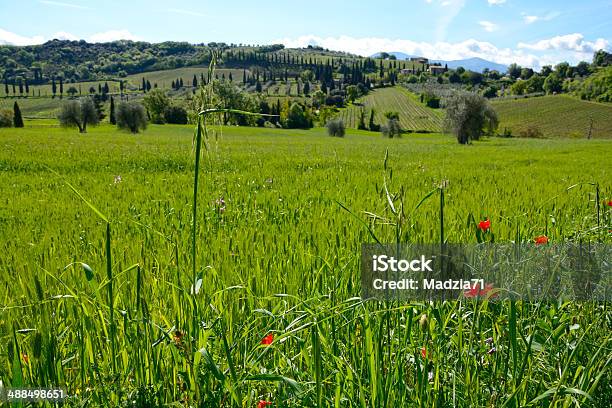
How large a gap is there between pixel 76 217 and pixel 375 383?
4.47 meters

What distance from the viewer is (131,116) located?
59219 millimetres

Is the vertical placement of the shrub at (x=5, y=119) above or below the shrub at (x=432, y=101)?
below

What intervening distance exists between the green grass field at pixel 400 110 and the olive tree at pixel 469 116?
145 ft

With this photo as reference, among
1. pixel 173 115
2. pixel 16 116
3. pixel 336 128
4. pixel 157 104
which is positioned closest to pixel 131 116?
pixel 16 116

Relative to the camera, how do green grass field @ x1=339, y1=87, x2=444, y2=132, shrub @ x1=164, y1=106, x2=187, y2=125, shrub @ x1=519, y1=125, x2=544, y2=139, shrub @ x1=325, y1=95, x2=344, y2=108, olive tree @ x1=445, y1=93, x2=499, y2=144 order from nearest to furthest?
olive tree @ x1=445, y1=93, x2=499, y2=144 < shrub @ x1=164, y1=106, x2=187, y2=125 < shrub @ x1=519, y1=125, x2=544, y2=139 < green grass field @ x1=339, y1=87, x2=444, y2=132 < shrub @ x1=325, y1=95, x2=344, y2=108

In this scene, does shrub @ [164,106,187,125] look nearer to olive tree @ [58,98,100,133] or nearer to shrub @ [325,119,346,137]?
olive tree @ [58,98,100,133]

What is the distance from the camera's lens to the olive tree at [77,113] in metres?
65.9

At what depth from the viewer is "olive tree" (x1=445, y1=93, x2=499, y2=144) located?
52.4m

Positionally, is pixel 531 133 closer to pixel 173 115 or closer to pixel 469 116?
pixel 469 116

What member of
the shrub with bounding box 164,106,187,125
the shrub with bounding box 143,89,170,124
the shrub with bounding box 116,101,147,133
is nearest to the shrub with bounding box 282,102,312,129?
the shrub with bounding box 164,106,187,125

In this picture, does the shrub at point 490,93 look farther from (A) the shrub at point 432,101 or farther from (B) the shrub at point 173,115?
(B) the shrub at point 173,115

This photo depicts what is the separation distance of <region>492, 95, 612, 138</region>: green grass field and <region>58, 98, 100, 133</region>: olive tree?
85355 mm

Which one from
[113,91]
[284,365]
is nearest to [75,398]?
[284,365]

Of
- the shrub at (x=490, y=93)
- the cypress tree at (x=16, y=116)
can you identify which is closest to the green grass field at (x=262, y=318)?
the cypress tree at (x=16, y=116)
